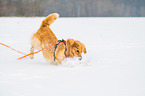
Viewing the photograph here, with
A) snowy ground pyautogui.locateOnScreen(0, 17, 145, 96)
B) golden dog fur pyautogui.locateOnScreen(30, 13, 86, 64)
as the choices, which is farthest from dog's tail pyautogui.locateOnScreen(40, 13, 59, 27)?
snowy ground pyautogui.locateOnScreen(0, 17, 145, 96)

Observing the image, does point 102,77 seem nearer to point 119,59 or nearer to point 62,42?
point 62,42

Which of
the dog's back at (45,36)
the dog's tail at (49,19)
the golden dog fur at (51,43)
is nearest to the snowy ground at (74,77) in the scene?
the golden dog fur at (51,43)

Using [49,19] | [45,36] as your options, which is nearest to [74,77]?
[45,36]

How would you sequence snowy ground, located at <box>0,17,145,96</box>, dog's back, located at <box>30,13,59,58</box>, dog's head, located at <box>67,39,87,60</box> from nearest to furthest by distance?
snowy ground, located at <box>0,17,145,96</box>, dog's head, located at <box>67,39,87,60</box>, dog's back, located at <box>30,13,59,58</box>

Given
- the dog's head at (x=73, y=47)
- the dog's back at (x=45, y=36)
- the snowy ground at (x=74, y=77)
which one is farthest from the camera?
the dog's back at (x=45, y=36)

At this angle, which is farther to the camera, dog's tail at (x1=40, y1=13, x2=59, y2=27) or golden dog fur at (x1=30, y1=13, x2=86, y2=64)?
dog's tail at (x1=40, y1=13, x2=59, y2=27)

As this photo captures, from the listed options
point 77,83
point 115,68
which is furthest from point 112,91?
point 115,68

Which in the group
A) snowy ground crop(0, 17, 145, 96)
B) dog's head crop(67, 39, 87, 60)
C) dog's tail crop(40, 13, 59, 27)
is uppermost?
dog's tail crop(40, 13, 59, 27)

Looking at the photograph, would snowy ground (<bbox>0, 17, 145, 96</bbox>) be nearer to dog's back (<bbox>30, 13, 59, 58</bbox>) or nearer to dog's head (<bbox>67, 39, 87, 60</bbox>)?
dog's head (<bbox>67, 39, 87, 60</bbox>)

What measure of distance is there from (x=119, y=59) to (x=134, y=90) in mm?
2261

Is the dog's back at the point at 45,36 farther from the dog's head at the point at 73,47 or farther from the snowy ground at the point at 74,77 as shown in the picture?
the dog's head at the point at 73,47

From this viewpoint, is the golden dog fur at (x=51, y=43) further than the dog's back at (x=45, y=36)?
No

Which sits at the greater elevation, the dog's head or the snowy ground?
the dog's head

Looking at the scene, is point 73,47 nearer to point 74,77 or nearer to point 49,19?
point 74,77
